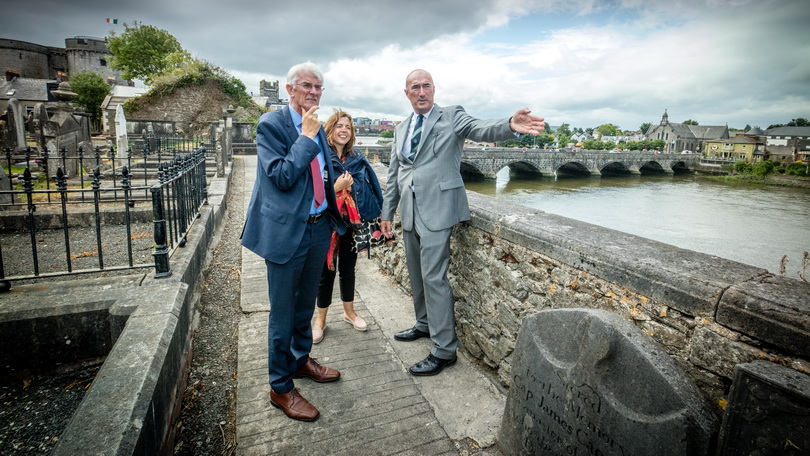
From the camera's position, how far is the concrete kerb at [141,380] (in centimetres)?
141

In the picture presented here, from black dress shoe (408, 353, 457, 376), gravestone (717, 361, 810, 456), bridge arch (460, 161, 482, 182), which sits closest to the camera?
Answer: gravestone (717, 361, 810, 456)

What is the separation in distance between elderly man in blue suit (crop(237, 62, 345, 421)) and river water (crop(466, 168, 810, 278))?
8.26 m

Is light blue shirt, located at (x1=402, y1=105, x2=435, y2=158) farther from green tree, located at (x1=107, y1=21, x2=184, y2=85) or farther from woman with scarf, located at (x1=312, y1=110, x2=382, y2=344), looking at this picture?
green tree, located at (x1=107, y1=21, x2=184, y2=85)

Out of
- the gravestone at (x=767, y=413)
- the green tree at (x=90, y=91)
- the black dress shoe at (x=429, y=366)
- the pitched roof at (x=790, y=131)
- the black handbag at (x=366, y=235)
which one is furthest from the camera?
the pitched roof at (x=790, y=131)

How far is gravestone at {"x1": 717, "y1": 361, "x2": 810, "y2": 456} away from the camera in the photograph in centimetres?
109

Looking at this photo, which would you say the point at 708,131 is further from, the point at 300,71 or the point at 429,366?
the point at 300,71

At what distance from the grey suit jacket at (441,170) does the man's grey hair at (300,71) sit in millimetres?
910

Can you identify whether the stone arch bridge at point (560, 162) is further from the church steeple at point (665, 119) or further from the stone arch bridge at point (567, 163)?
the church steeple at point (665, 119)

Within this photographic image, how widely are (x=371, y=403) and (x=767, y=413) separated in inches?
74.0

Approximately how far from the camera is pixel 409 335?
126 inches

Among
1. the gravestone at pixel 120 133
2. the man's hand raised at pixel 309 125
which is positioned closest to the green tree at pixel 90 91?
the gravestone at pixel 120 133

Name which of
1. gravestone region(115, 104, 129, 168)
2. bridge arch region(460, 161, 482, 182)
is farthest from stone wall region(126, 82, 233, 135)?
bridge arch region(460, 161, 482, 182)

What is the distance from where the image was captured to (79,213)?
18.1 feet

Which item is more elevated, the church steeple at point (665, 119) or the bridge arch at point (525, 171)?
the church steeple at point (665, 119)
